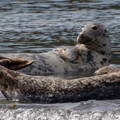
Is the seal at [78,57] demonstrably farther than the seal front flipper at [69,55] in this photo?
No

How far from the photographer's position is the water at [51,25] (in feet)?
24.1

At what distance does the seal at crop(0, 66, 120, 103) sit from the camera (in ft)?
24.8

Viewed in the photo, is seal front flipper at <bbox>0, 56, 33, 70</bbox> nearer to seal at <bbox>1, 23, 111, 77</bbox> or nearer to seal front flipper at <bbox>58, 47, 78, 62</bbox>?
seal at <bbox>1, 23, 111, 77</bbox>

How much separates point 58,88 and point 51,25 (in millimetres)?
7894

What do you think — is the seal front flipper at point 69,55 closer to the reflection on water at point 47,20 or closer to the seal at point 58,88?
the reflection on water at point 47,20

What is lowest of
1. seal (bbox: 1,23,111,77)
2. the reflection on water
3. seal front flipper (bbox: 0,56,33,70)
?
the reflection on water

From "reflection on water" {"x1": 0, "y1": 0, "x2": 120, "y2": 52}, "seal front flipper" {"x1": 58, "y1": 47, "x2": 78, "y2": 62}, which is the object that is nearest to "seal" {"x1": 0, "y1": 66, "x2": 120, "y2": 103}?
"seal front flipper" {"x1": 58, "y1": 47, "x2": 78, "y2": 62}

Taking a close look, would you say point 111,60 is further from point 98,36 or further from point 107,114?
point 107,114

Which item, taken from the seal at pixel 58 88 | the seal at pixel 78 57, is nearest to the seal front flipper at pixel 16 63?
the seal at pixel 58 88

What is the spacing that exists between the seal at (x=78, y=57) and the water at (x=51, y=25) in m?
0.31

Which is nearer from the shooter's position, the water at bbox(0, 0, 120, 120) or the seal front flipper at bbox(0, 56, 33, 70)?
the water at bbox(0, 0, 120, 120)

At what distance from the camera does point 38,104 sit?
24.7ft

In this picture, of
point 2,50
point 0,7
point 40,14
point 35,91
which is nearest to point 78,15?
point 40,14

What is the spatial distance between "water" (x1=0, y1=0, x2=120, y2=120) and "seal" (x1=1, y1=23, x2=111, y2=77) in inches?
Result: 12.4
